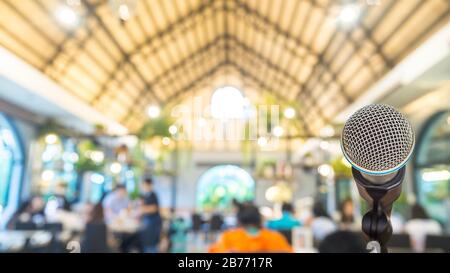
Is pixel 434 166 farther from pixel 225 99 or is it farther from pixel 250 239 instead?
pixel 225 99

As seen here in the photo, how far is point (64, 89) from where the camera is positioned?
764cm

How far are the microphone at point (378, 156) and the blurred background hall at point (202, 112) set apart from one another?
1.73 ft

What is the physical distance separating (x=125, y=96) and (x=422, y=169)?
8658 mm

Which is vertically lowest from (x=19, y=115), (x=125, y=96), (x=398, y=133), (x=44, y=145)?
(x=398, y=133)

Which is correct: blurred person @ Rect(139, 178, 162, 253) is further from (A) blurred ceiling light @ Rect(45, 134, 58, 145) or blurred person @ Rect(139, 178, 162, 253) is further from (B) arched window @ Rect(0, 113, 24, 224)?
(B) arched window @ Rect(0, 113, 24, 224)

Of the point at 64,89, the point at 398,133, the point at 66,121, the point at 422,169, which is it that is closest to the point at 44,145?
the point at 66,121

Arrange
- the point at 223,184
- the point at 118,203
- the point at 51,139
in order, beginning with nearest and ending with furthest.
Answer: the point at 118,203 < the point at 51,139 < the point at 223,184

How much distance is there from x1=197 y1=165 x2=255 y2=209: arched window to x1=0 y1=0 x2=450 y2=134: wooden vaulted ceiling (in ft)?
12.6

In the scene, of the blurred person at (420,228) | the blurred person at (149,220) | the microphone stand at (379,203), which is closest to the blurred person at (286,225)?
the blurred person at (420,228)

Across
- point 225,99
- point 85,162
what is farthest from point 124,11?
point 225,99

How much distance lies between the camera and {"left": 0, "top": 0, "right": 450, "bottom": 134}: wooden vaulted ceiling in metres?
6.62

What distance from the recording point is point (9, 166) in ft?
27.3

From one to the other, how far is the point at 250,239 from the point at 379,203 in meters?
1.61
